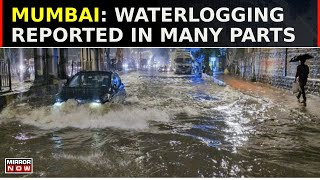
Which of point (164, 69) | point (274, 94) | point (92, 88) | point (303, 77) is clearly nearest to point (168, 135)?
point (164, 69)

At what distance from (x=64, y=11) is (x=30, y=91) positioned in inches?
35.4

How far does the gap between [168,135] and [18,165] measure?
1.49m

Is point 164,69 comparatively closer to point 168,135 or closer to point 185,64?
point 185,64

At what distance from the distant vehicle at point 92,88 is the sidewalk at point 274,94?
1.09 metres

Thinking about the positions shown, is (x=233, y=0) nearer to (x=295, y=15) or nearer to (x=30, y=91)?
(x=295, y=15)

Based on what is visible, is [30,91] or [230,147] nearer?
[230,147]

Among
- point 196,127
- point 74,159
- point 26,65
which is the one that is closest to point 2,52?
point 26,65

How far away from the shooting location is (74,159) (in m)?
3.53

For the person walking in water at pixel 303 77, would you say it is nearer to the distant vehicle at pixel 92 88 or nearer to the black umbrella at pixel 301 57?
the black umbrella at pixel 301 57

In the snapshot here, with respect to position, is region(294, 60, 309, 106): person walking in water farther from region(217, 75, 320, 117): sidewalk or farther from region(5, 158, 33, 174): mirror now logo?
region(5, 158, 33, 174): mirror now logo

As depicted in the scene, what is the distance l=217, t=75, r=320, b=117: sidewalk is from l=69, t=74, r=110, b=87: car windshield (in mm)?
1177

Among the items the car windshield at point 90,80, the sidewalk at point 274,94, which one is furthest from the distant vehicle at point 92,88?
the sidewalk at point 274,94

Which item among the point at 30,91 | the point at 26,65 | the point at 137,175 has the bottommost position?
the point at 137,175

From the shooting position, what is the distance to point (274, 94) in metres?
3.71
